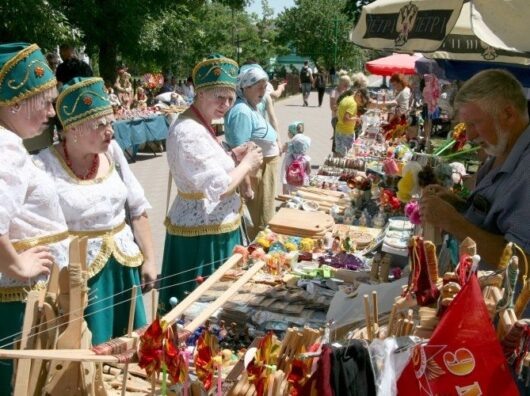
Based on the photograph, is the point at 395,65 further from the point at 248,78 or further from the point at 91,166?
the point at 91,166

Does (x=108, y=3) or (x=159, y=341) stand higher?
(x=108, y=3)

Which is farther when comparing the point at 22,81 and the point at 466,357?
the point at 22,81

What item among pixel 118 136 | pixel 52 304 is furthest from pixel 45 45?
pixel 52 304

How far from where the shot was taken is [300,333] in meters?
1.84

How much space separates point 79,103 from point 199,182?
0.88 m

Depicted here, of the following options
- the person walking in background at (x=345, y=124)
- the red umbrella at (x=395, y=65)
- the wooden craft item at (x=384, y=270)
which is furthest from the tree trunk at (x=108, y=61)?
the wooden craft item at (x=384, y=270)

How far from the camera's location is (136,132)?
11656 millimetres

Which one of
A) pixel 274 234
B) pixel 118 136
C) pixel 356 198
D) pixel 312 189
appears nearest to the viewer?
pixel 274 234

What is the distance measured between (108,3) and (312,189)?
11406 mm

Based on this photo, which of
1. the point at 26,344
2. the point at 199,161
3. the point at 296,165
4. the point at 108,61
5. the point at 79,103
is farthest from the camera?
the point at 108,61

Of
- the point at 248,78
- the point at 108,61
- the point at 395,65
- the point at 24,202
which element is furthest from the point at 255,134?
the point at 108,61

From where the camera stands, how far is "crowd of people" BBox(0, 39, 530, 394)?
2.36 metres

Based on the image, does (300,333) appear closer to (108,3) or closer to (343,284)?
(343,284)

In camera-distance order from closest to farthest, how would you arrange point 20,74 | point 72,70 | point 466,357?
point 466,357
point 20,74
point 72,70
